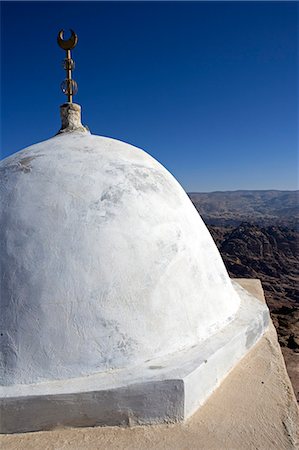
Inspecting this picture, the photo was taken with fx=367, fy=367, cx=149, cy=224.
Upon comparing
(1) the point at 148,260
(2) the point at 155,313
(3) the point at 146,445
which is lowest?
(3) the point at 146,445

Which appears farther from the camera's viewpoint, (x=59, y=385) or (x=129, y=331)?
(x=129, y=331)

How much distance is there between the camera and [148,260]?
123 inches

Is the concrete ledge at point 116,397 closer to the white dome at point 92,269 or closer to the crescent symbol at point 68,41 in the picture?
the white dome at point 92,269

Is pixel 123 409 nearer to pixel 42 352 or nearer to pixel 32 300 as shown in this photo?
pixel 42 352

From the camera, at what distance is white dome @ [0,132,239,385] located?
8.98ft

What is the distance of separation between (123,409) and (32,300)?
105cm

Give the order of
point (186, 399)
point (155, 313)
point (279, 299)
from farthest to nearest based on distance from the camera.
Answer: point (279, 299)
point (155, 313)
point (186, 399)

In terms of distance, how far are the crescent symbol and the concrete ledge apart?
3318 millimetres

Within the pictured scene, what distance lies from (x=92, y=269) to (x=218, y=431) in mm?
1525

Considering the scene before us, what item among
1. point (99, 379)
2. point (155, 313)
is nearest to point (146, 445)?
point (99, 379)

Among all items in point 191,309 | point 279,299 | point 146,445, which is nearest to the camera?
point 146,445

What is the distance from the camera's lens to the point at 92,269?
2908 millimetres

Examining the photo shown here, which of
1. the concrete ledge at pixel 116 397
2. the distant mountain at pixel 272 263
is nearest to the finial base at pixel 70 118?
the concrete ledge at pixel 116 397

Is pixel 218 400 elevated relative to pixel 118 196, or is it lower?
lower
